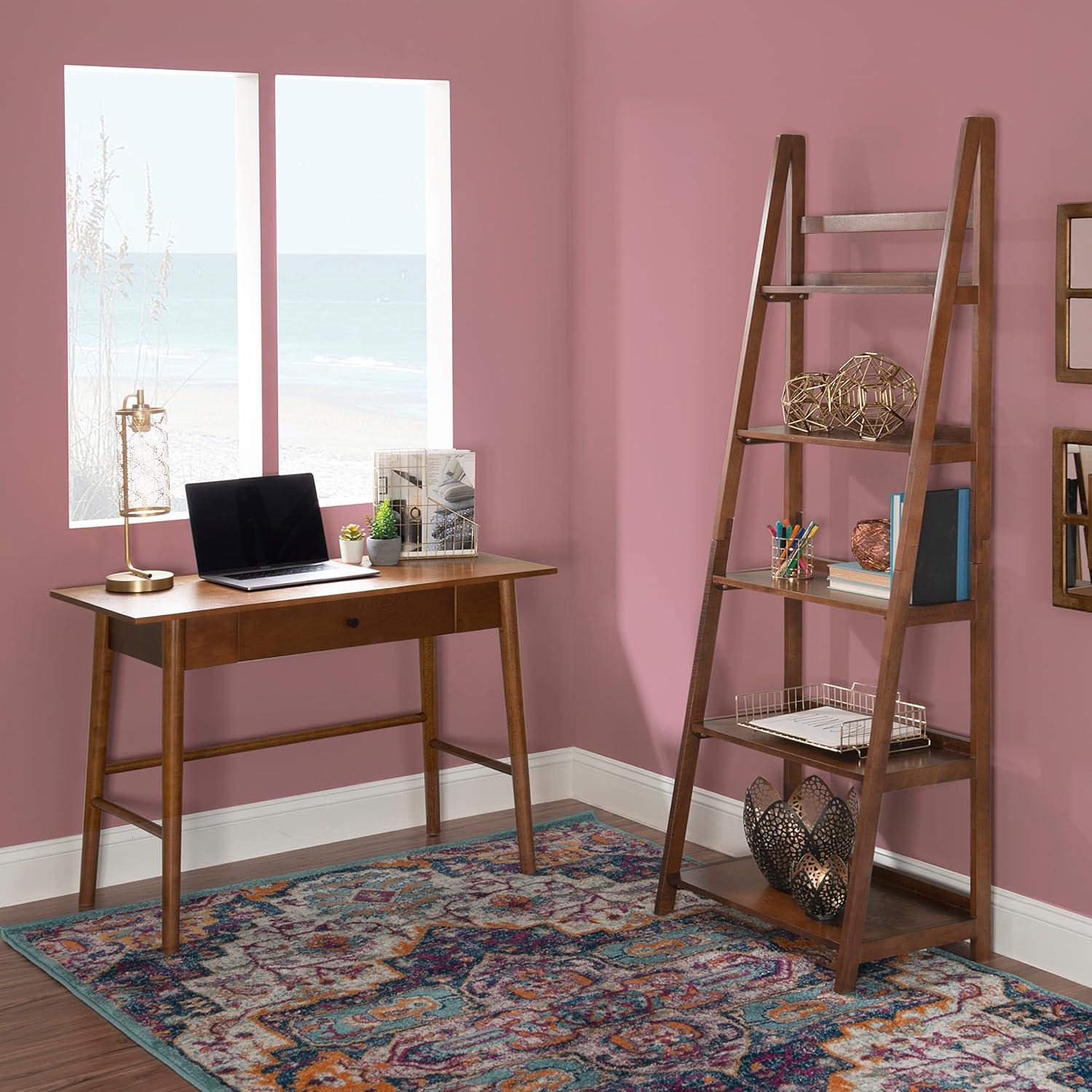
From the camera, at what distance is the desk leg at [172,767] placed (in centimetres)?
342

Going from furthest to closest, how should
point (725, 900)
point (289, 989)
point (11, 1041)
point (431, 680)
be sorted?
point (431, 680) < point (725, 900) < point (289, 989) < point (11, 1041)

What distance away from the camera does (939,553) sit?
3.29m

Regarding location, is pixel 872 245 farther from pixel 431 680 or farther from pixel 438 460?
pixel 431 680

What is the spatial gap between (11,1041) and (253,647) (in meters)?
1.01

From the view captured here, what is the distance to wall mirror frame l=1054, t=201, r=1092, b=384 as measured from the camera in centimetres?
311

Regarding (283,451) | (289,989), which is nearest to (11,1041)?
(289,989)

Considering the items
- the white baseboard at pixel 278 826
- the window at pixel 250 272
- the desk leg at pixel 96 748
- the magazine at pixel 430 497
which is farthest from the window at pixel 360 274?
the white baseboard at pixel 278 826

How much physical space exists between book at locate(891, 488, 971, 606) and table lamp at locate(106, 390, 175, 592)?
1.79 metres

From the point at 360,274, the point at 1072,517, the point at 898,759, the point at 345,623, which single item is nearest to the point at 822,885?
the point at 898,759

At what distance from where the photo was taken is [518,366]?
462 cm

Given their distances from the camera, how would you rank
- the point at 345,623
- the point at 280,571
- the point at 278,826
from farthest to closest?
1. the point at 278,826
2. the point at 280,571
3. the point at 345,623

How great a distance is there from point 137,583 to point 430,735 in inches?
43.7

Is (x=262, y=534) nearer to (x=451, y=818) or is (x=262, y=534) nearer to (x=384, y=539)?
(x=384, y=539)

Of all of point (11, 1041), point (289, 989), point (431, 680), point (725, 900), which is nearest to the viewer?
point (11, 1041)
